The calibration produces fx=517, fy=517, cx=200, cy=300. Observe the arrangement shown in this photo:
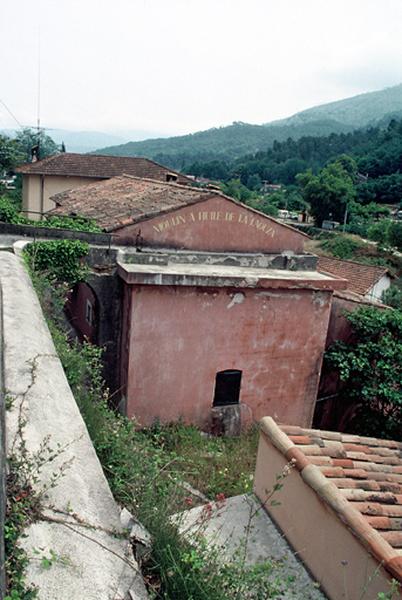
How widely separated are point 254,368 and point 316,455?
19.2ft

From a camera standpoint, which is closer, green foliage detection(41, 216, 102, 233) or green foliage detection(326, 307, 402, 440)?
green foliage detection(326, 307, 402, 440)

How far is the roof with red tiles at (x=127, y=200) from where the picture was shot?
11820 millimetres

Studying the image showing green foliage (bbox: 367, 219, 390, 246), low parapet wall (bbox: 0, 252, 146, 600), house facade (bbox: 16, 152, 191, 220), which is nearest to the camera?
low parapet wall (bbox: 0, 252, 146, 600)

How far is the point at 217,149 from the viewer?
173625 mm

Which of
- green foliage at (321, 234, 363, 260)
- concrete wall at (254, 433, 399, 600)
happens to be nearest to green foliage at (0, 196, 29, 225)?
concrete wall at (254, 433, 399, 600)

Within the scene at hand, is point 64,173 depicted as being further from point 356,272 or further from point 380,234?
point 380,234

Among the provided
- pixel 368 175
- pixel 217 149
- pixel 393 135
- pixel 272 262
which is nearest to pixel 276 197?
pixel 368 175

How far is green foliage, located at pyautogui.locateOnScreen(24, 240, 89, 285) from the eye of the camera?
34.0 feet

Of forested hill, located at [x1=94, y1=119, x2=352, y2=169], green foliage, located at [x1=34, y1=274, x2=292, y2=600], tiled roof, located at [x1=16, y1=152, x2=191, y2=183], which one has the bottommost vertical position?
green foliage, located at [x1=34, y1=274, x2=292, y2=600]

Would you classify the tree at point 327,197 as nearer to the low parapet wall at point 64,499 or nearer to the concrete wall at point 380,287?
the concrete wall at point 380,287

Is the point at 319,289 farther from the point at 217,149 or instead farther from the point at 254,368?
the point at 217,149

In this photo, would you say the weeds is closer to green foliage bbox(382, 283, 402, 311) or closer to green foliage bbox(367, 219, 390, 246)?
green foliage bbox(382, 283, 402, 311)

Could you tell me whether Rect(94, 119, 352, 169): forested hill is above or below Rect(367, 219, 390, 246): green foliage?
above

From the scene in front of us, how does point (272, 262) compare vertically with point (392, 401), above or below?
above
